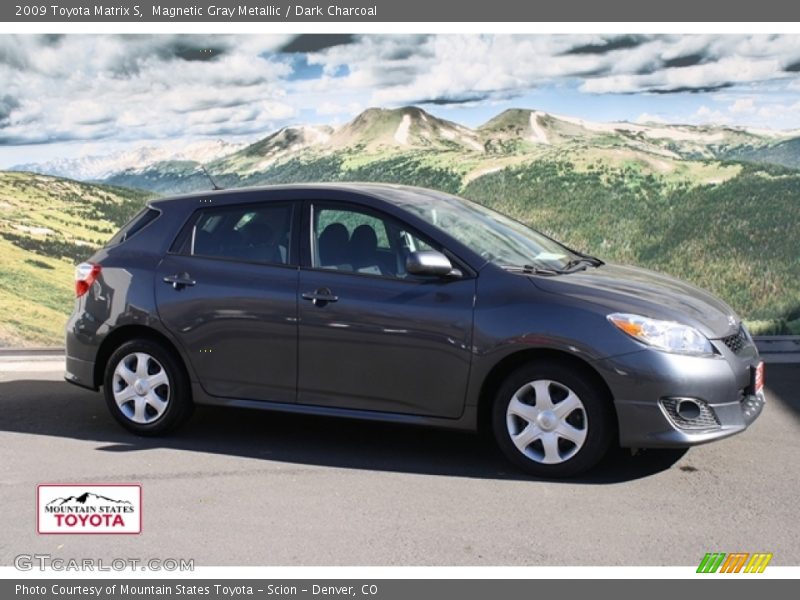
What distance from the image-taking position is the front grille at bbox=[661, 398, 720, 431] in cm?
540

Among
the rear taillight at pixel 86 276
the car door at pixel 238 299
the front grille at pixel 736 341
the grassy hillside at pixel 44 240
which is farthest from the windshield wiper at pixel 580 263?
the grassy hillside at pixel 44 240

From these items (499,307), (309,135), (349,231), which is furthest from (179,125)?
(499,307)

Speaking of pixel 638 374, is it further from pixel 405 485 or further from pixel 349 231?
pixel 349 231

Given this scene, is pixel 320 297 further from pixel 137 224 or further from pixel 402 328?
pixel 137 224

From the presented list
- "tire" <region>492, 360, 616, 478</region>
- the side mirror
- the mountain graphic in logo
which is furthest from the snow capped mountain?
"tire" <region>492, 360, 616, 478</region>

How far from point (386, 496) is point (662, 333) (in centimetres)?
164

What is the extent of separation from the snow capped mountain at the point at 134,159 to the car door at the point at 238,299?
4.47 meters

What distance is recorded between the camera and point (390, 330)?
19.1 ft

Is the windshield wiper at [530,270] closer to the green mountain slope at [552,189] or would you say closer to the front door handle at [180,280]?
the front door handle at [180,280]

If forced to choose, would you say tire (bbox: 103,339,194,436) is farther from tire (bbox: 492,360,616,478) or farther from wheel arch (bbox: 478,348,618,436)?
tire (bbox: 492,360,616,478)

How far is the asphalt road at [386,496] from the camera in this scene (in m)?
4.71

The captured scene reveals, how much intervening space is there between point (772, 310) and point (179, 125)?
6024 mm

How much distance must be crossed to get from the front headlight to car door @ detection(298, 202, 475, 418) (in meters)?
0.81

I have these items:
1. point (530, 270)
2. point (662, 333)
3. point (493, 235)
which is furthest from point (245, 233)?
point (662, 333)
